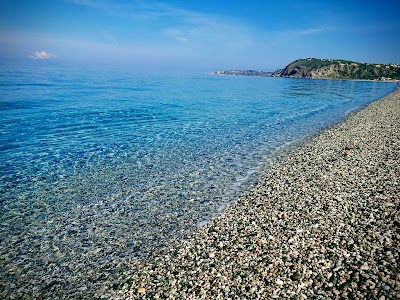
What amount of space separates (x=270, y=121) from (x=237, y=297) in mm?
32286

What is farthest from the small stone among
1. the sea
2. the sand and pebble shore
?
the sea

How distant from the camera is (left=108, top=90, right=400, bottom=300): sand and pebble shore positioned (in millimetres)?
6934

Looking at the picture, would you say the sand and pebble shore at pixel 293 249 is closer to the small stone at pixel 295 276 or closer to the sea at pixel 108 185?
the small stone at pixel 295 276

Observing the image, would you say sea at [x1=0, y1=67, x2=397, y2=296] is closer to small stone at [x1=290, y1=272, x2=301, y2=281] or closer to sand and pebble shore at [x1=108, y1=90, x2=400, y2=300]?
sand and pebble shore at [x1=108, y1=90, x2=400, y2=300]

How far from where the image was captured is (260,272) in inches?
296

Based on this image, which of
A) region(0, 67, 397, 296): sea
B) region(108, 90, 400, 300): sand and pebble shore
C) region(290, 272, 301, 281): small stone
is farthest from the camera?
region(0, 67, 397, 296): sea

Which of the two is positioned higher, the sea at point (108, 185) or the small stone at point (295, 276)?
the small stone at point (295, 276)

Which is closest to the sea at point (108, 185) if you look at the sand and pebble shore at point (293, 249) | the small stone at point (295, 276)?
the sand and pebble shore at point (293, 249)

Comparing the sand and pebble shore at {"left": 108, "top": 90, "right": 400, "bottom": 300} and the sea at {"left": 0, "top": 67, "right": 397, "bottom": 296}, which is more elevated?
the sand and pebble shore at {"left": 108, "top": 90, "right": 400, "bottom": 300}

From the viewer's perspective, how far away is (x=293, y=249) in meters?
8.40

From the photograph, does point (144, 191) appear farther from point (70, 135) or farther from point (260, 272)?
point (70, 135)

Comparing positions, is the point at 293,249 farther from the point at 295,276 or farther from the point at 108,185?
the point at 108,185

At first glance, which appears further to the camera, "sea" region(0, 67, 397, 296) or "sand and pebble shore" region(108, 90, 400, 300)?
"sea" region(0, 67, 397, 296)

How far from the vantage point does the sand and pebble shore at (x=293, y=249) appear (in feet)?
22.7
